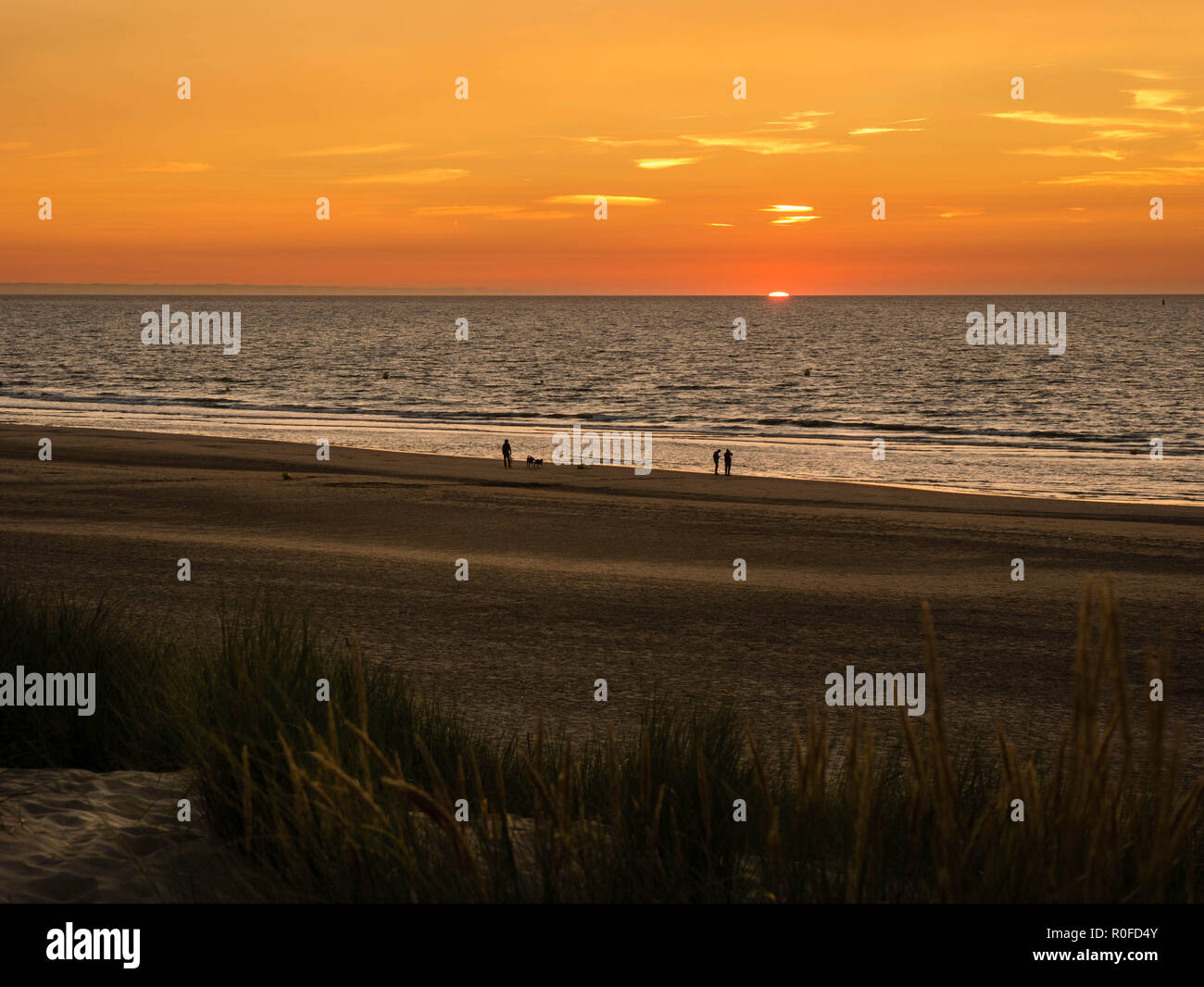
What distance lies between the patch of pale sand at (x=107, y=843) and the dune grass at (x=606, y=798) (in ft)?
0.49

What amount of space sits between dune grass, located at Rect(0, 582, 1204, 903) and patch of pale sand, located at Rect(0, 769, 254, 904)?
15 centimetres

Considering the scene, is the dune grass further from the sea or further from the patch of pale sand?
the sea

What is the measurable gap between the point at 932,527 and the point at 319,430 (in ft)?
91.0

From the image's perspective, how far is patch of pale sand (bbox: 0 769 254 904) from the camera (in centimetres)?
392

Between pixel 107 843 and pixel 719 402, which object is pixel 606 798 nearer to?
pixel 107 843

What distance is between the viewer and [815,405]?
56.6 metres

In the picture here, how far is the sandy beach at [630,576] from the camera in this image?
867 cm

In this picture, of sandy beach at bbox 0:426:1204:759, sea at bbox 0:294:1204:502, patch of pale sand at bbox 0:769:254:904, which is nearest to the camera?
patch of pale sand at bbox 0:769:254:904

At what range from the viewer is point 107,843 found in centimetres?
434

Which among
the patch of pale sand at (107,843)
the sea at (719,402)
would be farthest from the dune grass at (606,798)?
the sea at (719,402)

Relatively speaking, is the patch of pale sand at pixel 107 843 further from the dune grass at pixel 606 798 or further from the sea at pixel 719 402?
the sea at pixel 719 402

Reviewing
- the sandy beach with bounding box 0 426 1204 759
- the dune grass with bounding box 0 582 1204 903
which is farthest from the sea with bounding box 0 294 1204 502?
the dune grass with bounding box 0 582 1204 903
